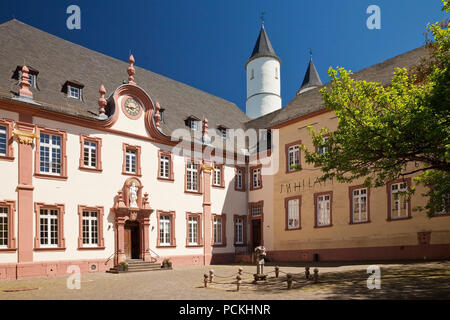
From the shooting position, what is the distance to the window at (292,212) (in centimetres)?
2708

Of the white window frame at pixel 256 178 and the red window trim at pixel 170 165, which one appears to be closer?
the red window trim at pixel 170 165

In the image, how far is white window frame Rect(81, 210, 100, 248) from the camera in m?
21.6

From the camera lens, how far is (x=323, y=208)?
25.6 meters

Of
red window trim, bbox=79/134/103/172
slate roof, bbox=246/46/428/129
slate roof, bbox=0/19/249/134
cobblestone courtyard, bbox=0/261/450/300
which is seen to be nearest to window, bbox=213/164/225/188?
slate roof, bbox=0/19/249/134

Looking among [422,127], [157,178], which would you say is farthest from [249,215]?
[422,127]

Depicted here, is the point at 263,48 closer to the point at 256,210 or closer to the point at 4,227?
the point at 256,210

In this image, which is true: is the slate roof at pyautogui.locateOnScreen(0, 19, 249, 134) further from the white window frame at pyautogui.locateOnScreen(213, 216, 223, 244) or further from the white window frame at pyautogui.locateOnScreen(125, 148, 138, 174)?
the white window frame at pyautogui.locateOnScreen(213, 216, 223, 244)

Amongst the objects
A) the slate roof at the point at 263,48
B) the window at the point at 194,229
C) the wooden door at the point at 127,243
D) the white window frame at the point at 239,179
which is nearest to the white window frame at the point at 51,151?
the wooden door at the point at 127,243

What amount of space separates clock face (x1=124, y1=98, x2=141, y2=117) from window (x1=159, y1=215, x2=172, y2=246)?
650cm

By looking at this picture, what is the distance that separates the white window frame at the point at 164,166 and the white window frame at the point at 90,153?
429 centimetres

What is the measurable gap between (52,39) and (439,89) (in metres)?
23.5

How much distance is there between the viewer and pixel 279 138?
95.3ft

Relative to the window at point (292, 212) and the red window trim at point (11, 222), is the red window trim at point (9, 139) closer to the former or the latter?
the red window trim at point (11, 222)

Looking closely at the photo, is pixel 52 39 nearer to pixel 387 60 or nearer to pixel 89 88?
pixel 89 88
